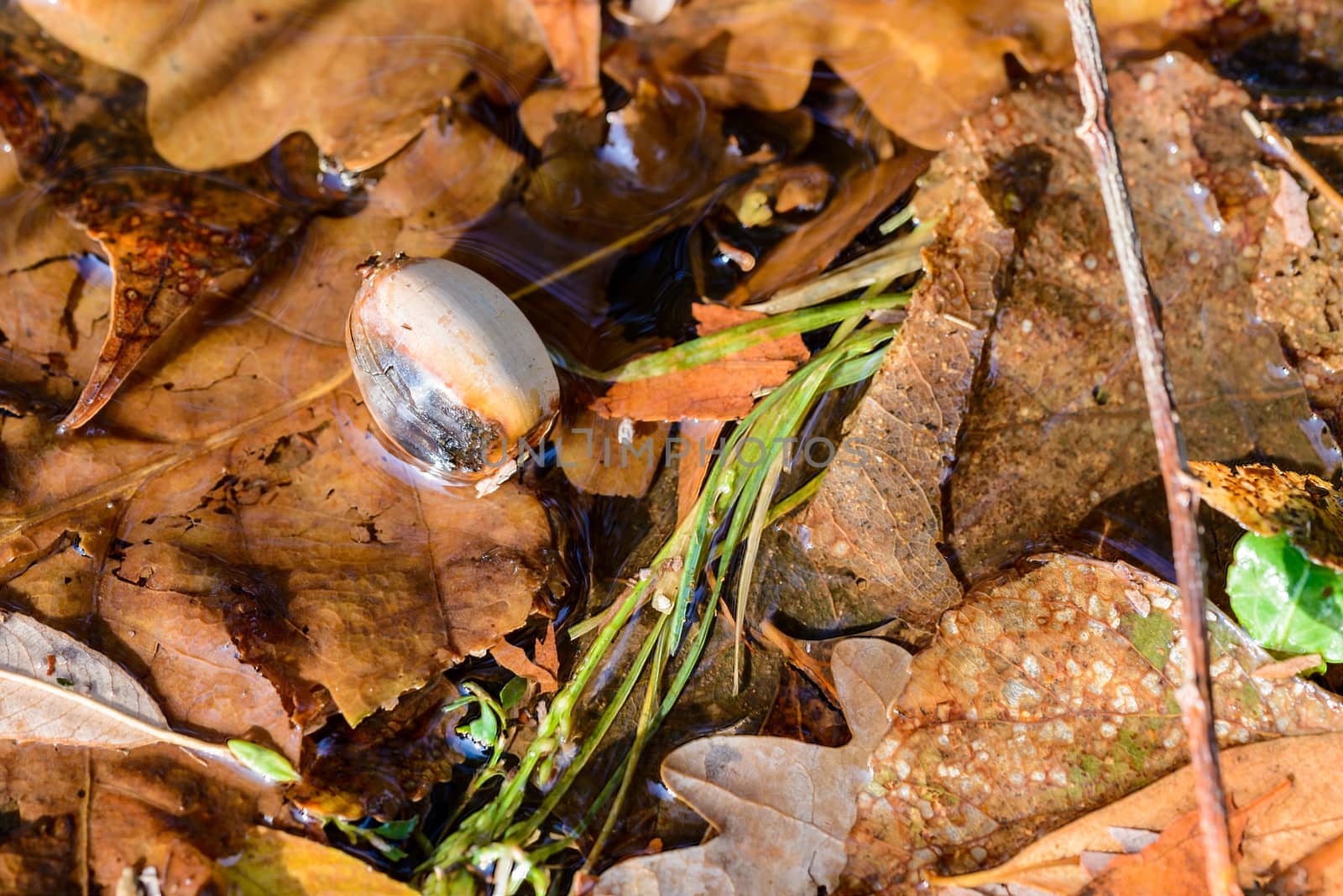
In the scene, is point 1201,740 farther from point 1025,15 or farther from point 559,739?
point 1025,15

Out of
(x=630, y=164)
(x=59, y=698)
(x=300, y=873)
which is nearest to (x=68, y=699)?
(x=59, y=698)

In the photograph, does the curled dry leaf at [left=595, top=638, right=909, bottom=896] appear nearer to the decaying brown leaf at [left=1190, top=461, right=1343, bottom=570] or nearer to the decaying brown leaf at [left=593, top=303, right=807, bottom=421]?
the decaying brown leaf at [left=593, top=303, right=807, bottom=421]

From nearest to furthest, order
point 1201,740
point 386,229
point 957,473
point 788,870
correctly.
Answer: point 1201,740 < point 788,870 < point 957,473 < point 386,229

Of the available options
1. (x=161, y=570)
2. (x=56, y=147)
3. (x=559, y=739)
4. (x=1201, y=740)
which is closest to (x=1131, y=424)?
(x=1201, y=740)

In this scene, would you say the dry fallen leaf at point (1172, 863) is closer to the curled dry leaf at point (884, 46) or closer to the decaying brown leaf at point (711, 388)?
the decaying brown leaf at point (711, 388)

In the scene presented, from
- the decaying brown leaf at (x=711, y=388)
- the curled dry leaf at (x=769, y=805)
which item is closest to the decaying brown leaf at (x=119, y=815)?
the curled dry leaf at (x=769, y=805)

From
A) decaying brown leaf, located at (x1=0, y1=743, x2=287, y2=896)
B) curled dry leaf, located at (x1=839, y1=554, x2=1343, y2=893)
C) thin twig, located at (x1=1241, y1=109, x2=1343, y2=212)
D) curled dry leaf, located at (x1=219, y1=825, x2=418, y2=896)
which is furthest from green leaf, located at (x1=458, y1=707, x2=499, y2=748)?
thin twig, located at (x1=1241, y1=109, x2=1343, y2=212)
